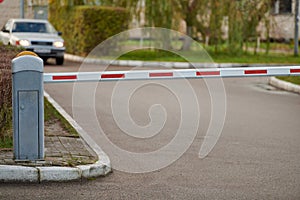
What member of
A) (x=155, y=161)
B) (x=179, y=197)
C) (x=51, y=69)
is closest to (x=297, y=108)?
(x=155, y=161)

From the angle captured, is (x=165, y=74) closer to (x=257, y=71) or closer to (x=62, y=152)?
(x=257, y=71)

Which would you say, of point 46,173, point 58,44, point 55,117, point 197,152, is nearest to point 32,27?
point 58,44

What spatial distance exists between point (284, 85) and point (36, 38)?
31.4 ft

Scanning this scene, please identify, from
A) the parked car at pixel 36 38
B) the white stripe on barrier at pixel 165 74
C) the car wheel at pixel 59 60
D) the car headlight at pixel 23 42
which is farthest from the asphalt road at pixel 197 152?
the car wheel at pixel 59 60

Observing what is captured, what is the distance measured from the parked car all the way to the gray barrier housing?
53.2ft

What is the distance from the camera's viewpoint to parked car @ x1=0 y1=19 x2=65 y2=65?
23.7 meters

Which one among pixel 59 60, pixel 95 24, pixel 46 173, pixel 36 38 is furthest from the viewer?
pixel 95 24

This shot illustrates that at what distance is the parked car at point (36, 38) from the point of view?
2370cm

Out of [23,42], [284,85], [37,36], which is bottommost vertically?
[284,85]

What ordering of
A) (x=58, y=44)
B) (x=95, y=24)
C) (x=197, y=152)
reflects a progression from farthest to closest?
(x=95, y=24) < (x=58, y=44) < (x=197, y=152)

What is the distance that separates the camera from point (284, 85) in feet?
57.8

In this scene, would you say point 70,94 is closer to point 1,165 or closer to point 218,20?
point 1,165

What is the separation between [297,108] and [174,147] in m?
5.24

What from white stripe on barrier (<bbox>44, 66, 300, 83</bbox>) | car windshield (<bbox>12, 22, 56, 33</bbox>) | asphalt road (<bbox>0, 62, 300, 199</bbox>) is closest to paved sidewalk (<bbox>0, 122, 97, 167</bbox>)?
asphalt road (<bbox>0, 62, 300, 199</bbox>)
